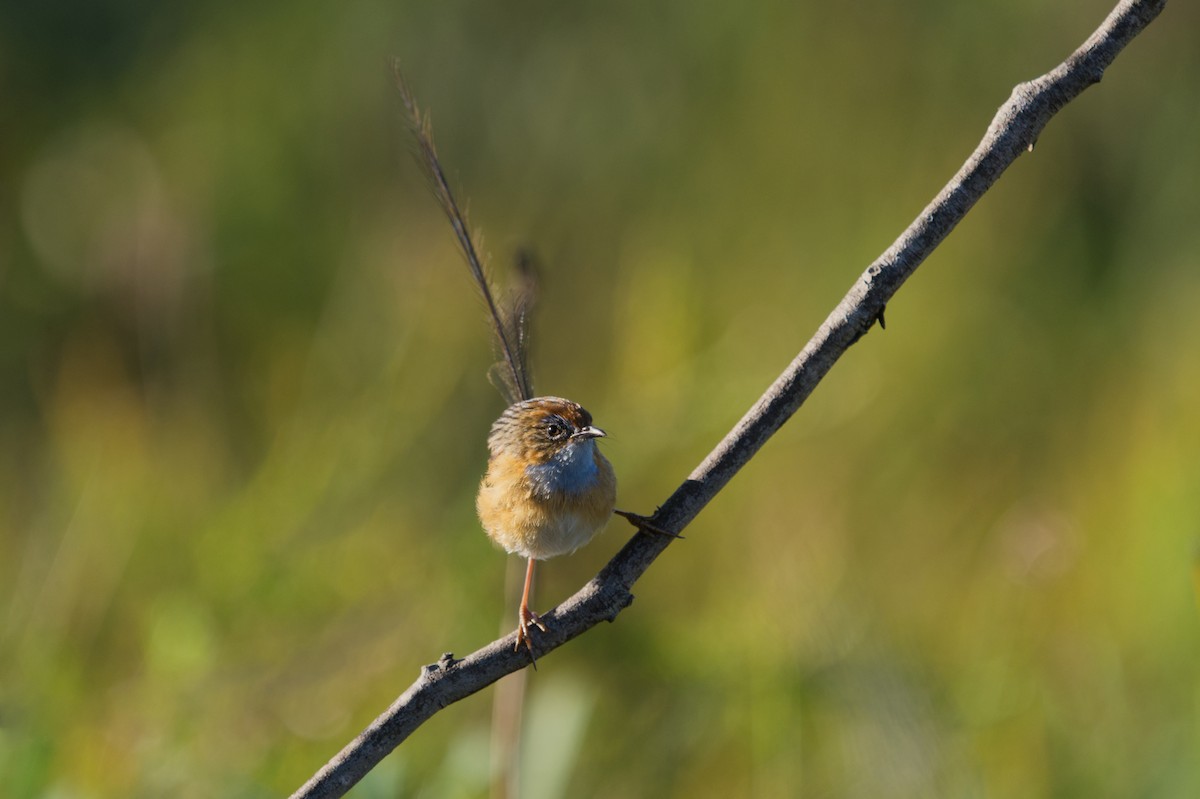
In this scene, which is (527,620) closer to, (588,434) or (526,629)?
(526,629)

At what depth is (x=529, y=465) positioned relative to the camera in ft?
4.41

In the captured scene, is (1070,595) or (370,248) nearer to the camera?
(1070,595)

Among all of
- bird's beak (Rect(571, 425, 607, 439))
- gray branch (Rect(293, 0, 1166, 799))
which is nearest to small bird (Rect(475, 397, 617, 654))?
bird's beak (Rect(571, 425, 607, 439))

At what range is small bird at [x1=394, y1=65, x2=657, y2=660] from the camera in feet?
3.74

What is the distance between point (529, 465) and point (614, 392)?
967 millimetres

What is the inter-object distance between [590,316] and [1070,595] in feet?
4.36

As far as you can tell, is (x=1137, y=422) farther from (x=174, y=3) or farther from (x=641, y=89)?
(x=174, y=3)

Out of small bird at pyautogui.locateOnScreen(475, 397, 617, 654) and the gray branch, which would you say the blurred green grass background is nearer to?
small bird at pyautogui.locateOnScreen(475, 397, 617, 654)

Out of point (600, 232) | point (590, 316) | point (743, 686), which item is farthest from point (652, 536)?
point (600, 232)

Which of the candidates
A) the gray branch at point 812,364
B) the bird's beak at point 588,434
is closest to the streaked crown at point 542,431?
the bird's beak at point 588,434

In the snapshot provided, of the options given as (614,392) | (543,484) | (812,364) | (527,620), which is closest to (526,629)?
(527,620)

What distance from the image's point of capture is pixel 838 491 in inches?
99.2

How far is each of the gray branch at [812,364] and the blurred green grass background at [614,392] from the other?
19.4 inches

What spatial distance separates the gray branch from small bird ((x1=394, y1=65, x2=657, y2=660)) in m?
0.23
